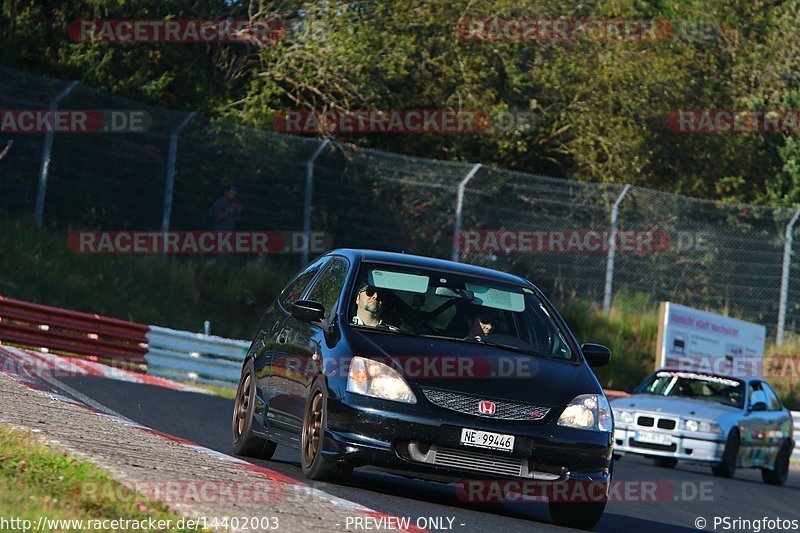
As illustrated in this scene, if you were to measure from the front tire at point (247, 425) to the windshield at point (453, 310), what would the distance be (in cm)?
142

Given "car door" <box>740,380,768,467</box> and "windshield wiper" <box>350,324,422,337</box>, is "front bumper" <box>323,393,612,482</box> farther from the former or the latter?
"car door" <box>740,380,768,467</box>

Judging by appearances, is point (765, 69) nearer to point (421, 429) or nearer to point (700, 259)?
point (700, 259)

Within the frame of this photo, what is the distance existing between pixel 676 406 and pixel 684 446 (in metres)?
0.77

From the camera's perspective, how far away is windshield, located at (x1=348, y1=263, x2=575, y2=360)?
10.3 m

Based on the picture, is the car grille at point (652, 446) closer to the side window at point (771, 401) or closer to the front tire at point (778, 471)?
the front tire at point (778, 471)

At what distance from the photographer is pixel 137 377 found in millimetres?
20719

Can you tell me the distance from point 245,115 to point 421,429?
885 inches

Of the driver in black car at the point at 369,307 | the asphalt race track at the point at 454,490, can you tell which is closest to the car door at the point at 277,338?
the asphalt race track at the point at 454,490

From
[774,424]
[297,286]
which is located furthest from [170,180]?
[297,286]

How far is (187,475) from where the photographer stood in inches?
314

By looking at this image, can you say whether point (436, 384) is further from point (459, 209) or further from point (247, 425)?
point (459, 209)

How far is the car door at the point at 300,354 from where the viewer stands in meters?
10.2

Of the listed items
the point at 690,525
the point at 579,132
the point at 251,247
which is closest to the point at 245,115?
the point at 251,247

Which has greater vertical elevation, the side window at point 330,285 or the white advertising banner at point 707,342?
the side window at point 330,285
